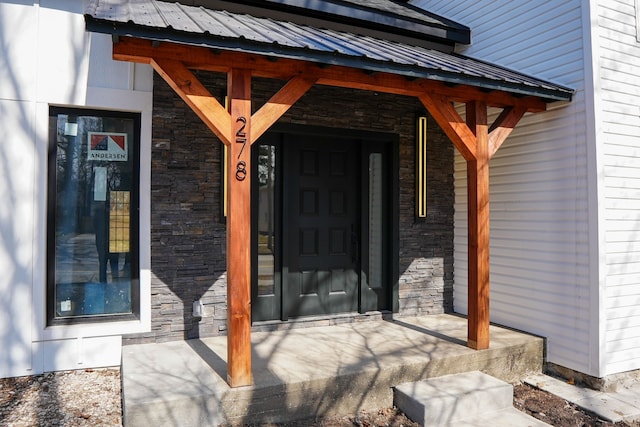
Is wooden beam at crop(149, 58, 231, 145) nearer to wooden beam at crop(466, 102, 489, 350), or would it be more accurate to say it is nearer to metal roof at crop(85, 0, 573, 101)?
metal roof at crop(85, 0, 573, 101)

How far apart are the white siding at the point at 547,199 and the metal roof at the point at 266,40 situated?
14.1 inches

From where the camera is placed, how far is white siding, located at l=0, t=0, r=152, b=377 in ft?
12.8

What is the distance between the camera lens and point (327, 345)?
4.36 meters

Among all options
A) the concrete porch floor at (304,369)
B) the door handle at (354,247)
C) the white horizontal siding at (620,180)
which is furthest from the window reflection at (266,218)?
the white horizontal siding at (620,180)

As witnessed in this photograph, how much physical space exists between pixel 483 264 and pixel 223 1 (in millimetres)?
3670

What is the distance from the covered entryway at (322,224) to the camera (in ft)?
16.4

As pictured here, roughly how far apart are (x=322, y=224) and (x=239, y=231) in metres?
1.97

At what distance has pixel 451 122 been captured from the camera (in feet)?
13.8

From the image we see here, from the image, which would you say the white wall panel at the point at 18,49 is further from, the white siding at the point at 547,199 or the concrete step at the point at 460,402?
Result: the white siding at the point at 547,199

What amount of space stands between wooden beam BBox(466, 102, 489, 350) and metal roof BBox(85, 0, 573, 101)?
1.29ft

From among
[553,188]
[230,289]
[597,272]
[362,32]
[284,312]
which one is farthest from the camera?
[362,32]

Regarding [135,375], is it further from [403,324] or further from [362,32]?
[362,32]

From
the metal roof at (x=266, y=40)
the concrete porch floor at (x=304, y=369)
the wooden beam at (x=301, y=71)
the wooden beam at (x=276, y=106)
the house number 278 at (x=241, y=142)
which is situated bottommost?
A: the concrete porch floor at (x=304, y=369)

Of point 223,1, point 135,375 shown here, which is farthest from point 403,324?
point 223,1
